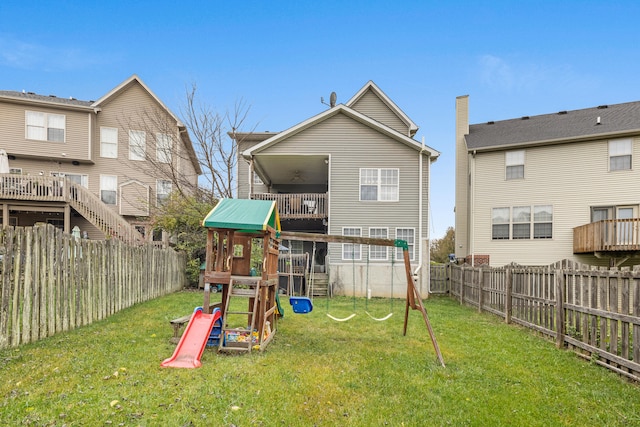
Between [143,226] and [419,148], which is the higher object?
[419,148]

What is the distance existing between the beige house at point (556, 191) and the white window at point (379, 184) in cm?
542

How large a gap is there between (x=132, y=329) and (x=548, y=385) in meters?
7.14

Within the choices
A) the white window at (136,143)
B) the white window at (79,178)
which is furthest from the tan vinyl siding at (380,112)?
the white window at (79,178)

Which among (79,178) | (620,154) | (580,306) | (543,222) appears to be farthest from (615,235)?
(79,178)

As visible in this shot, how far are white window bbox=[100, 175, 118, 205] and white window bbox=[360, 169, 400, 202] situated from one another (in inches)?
553

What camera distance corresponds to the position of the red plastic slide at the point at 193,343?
5.31 meters

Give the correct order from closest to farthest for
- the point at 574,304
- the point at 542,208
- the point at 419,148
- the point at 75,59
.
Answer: the point at 574,304
the point at 419,148
the point at 542,208
the point at 75,59

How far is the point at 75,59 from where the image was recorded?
21.0 meters

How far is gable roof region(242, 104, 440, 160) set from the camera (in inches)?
623

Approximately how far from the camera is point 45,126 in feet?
64.2

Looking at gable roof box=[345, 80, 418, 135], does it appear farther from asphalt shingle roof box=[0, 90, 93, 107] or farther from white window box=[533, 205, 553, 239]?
asphalt shingle roof box=[0, 90, 93, 107]

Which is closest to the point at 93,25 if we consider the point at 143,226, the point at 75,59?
the point at 75,59

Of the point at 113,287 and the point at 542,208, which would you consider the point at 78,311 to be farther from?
the point at 542,208

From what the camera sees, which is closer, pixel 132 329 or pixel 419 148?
pixel 132 329
